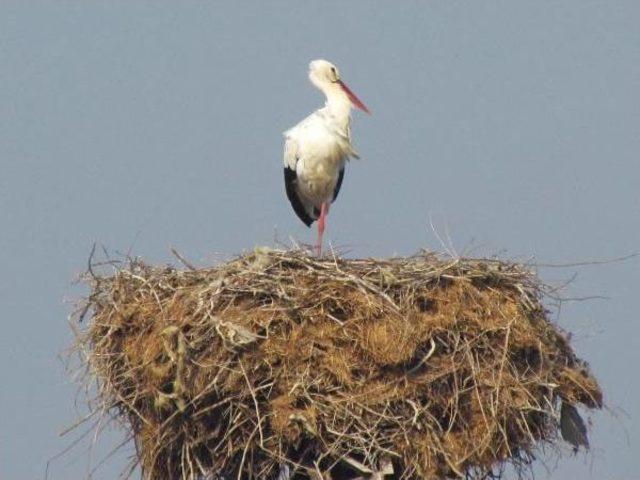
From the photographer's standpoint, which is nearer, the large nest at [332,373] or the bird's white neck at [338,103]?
the large nest at [332,373]

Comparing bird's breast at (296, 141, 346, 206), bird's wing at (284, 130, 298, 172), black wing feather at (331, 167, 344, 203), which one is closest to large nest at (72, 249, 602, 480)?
bird's breast at (296, 141, 346, 206)

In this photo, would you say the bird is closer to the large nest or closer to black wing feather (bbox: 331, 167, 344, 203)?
black wing feather (bbox: 331, 167, 344, 203)

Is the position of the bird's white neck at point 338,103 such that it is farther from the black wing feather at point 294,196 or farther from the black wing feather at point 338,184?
the black wing feather at point 294,196

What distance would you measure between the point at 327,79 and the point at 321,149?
2.42ft

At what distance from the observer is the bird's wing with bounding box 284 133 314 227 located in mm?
11484

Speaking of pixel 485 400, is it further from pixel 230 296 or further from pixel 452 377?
pixel 230 296

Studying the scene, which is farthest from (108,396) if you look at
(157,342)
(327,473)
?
(327,473)

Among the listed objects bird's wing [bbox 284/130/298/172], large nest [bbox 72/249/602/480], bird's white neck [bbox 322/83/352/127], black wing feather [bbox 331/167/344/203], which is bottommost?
large nest [bbox 72/249/602/480]

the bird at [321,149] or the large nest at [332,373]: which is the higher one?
the bird at [321,149]

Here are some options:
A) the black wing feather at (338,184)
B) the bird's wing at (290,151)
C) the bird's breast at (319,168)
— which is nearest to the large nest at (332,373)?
the bird's breast at (319,168)

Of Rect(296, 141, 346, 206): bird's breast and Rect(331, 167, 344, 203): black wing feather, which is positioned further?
Rect(331, 167, 344, 203): black wing feather

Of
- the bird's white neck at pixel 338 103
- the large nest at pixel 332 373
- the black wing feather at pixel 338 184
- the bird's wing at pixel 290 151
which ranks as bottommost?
the large nest at pixel 332 373

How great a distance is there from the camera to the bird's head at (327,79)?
1174 cm

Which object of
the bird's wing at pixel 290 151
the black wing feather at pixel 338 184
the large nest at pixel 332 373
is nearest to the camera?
the large nest at pixel 332 373
